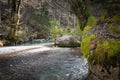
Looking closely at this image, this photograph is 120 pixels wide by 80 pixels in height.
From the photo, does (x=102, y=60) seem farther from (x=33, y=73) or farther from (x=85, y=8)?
(x=33, y=73)

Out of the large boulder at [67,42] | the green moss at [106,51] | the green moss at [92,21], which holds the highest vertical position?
the green moss at [92,21]

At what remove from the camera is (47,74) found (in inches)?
344

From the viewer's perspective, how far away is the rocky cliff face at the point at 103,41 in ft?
19.4

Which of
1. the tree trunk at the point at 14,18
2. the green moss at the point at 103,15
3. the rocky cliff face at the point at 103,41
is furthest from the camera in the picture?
the tree trunk at the point at 14,18

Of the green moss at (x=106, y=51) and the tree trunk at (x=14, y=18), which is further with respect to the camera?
the tree trunk at (x=14, y=18)

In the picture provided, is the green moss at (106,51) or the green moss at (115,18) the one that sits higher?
the green moss at (115,18)

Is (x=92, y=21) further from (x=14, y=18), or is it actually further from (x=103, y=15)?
(x=14, y=18)

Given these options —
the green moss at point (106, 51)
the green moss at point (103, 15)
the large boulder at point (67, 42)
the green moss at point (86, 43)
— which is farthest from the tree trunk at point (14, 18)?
the green moss at point (106, 51)

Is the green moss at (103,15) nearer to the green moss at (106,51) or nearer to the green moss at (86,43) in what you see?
the green moss at (86,43)

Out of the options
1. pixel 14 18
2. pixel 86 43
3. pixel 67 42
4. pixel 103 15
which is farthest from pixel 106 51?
pixel 14 18

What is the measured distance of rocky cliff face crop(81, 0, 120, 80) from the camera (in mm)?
5906

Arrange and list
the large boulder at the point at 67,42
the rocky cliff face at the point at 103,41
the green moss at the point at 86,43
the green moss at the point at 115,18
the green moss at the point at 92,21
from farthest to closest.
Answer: the large boulder at the point at 67,42
the green moss at the point at 92,21
the green moss at the point at 86,43
the green moss at the point at 115,18
the rocky cliff face at the point at 103,41

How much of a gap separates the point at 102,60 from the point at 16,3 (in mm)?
17410

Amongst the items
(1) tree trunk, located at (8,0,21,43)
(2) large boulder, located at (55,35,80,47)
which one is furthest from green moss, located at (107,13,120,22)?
(1) tree trunk, located at (8,0,21,43)
